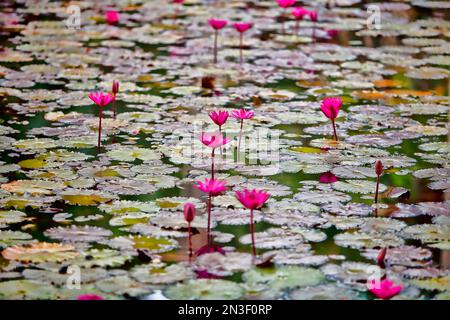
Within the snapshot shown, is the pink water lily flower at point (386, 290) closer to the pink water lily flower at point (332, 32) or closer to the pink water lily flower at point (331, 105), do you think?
the pink water lily flower at point (331, 105)

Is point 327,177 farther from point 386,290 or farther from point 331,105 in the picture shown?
point 386,290

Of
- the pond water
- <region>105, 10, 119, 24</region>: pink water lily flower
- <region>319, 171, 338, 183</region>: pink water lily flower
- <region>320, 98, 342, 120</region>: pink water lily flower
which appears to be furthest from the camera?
<region>105, 10, 119, 24</region>: pink water lily flower

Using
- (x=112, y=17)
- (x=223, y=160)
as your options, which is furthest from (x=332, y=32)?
(x=223, y=160)

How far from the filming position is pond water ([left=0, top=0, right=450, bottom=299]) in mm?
2695

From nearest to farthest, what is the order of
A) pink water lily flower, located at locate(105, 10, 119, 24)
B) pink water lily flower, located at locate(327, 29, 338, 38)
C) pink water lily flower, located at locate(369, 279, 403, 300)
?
pink water lily flower, located at locate(369, 279, 403, 300) → pink water lily flower, located at locate(327, 29, 338, 38) → pink water lily flower, located at locate(105, 10, 119, 24)

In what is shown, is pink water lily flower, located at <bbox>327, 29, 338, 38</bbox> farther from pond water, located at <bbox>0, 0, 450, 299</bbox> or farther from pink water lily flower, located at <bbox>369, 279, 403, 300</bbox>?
pink water lily flower, located at <bbox>369, 279, 403, 300</bbox>

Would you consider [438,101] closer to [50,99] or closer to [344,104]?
[344,104]

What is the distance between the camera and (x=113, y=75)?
16.7 ft


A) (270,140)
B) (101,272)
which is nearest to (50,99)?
(270,140)

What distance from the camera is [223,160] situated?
3.72m

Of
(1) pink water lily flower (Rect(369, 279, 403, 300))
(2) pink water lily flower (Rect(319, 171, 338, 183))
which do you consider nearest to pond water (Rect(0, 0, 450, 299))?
(2) pink water lily flower (Rect(319, 171, 338, 183))

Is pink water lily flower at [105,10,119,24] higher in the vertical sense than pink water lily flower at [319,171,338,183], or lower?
higher

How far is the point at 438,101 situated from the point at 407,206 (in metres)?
1.56

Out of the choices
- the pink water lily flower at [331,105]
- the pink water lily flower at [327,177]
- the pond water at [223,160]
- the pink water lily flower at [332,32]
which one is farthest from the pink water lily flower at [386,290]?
the pink water lily flower at [332,32]
